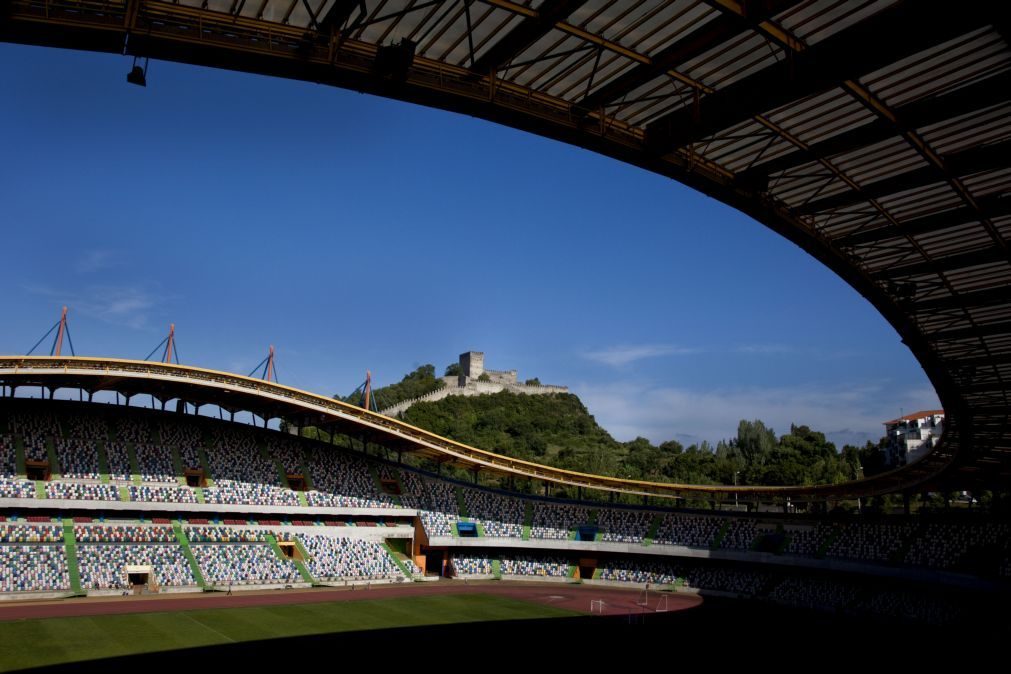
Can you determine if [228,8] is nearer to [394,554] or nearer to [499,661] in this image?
[499,661]

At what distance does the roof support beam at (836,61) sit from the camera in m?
10.3

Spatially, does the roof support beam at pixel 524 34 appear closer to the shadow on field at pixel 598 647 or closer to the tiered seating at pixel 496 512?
the shadow on field at pixel 598 647

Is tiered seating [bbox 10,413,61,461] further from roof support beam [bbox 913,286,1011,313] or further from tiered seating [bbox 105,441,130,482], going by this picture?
roof support beam [bbox 913,286,1011,313]

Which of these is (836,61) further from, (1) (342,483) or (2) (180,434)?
(2) (180,434)

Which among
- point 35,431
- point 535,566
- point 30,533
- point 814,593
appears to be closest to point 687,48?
point 30,533

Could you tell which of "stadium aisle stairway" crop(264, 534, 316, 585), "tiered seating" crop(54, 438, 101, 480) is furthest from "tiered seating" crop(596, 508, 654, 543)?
"tiered seating" crop(54, 438, 101, 480)

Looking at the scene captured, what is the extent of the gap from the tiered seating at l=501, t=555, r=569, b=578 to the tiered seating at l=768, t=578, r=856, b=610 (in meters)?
16.7

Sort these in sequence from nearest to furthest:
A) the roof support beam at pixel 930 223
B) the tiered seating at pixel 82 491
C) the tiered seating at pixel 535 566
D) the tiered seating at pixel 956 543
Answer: the roof support beam at pixel 930 223 < the tiered seating at pixel 82 491 < the tiered seating at pixel 956 543 < the tiered seating at pixel 535 566

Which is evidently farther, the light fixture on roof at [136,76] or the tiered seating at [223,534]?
the tiered seating at [223,534]

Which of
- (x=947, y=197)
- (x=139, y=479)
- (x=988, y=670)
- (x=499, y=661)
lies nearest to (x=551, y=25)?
(x=947, y=197)

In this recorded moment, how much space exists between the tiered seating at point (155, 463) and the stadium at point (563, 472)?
0.63 ft

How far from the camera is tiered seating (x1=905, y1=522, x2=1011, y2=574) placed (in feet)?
158

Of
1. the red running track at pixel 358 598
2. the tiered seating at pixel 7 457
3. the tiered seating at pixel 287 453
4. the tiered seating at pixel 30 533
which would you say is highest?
the tiered seating at pixel 287 453

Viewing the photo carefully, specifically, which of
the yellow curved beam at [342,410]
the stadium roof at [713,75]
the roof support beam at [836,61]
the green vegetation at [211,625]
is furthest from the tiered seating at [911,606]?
the roof support beam at [836,61]
